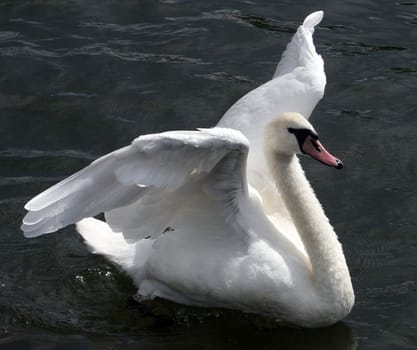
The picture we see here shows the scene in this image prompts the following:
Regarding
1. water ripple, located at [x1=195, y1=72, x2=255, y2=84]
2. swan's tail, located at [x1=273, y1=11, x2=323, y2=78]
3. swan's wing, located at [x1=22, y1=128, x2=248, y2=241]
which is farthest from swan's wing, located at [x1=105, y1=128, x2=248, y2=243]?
water ripple, located at [x1=195, y1=72, x2=255, y2=84]

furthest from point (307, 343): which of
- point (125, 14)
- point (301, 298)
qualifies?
point (125, 14)

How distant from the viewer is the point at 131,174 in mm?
6434

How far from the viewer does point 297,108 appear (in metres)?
8.20

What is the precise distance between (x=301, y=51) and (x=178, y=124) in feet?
6.48

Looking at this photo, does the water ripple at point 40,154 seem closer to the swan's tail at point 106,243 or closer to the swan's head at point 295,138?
the swan's tail at point 106,243

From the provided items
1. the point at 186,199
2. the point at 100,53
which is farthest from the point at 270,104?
the point at 100,53

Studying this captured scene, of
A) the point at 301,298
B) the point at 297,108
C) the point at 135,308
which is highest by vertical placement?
the point at 297,108

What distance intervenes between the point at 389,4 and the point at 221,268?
602 cm

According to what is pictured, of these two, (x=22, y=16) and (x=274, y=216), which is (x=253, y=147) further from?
(x=22, y=16)

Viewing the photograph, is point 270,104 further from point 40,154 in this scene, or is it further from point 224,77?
point 224,77

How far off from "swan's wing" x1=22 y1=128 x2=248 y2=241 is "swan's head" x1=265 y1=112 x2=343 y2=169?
27.0 inches

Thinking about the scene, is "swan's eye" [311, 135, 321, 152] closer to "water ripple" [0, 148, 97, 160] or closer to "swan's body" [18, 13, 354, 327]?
"swan's body" [18, 13, 354, 327]

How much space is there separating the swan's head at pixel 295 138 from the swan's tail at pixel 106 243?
5.02 feet

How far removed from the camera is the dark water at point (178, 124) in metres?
7.65
